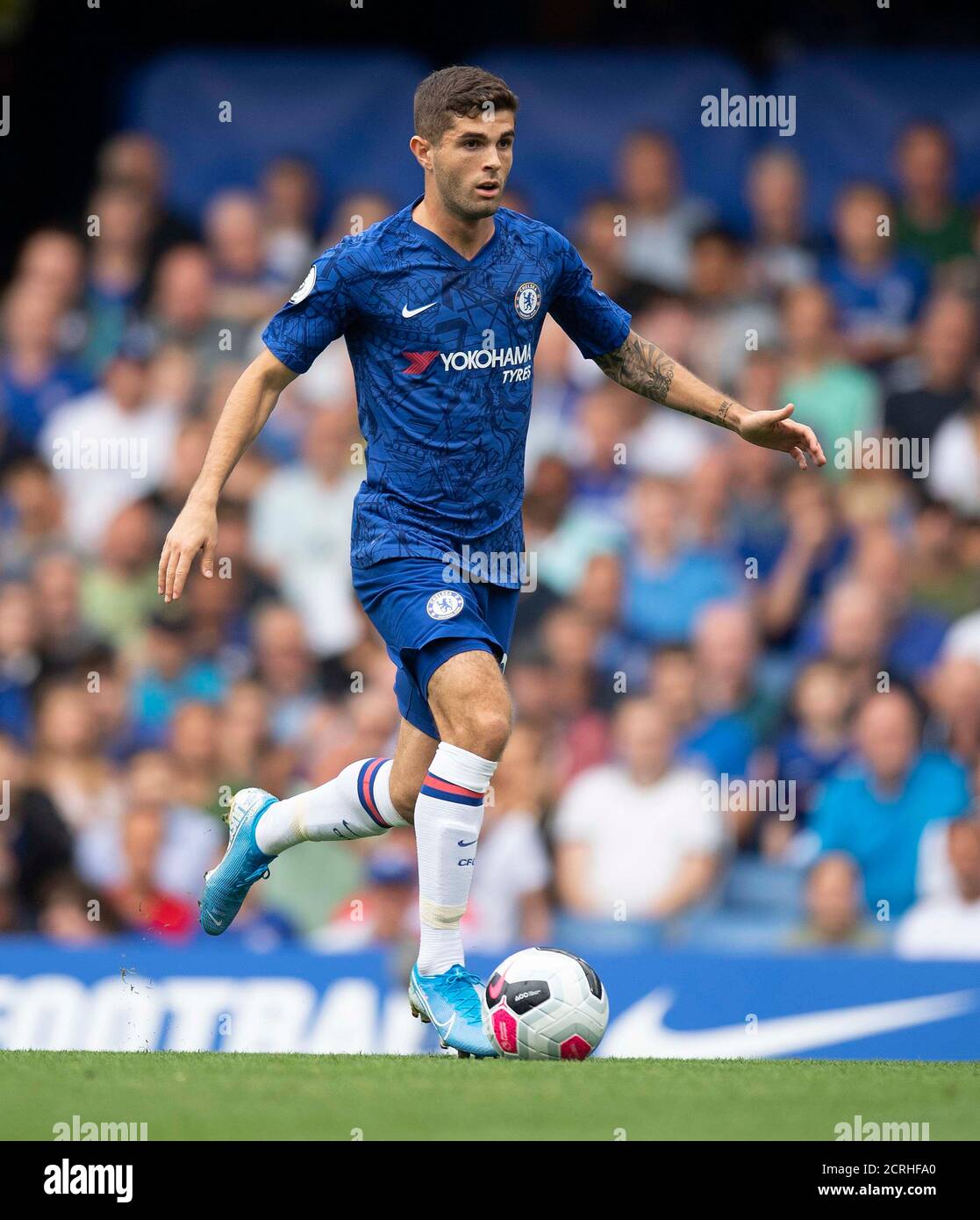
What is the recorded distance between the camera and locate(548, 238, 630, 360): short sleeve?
23.2ft

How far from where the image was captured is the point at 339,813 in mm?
7301

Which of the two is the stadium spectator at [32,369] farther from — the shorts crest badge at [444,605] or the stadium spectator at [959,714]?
the shorts crest badge at [444,605]

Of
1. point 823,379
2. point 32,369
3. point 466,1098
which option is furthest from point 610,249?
point 466,1098

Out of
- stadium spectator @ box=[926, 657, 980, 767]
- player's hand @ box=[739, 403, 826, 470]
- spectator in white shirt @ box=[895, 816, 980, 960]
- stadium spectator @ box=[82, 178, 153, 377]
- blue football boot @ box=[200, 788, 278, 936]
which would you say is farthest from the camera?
stadium spectator @ box=[82, 178, 153, 377]

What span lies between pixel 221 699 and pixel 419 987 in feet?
16.5

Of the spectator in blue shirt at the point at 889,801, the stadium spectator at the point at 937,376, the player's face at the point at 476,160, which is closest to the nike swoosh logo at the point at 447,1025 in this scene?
the player's face at the point at 476,160

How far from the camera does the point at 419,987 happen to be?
6723 mm

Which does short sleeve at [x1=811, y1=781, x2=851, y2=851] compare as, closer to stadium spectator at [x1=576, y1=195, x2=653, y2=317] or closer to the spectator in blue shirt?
the spectator in blue shirt

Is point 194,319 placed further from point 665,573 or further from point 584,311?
point 584,311

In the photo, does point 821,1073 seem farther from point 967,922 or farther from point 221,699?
point 221,699

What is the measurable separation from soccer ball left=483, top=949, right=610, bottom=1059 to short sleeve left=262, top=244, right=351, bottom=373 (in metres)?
2.02

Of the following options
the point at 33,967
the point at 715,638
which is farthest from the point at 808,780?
the point at 33,967

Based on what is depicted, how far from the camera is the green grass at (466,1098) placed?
5.09m

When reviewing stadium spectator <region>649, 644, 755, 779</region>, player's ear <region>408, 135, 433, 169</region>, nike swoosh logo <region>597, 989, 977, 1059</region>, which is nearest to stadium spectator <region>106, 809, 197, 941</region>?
nike swoosh logo <region>597, 989, 977, 1059</region>
